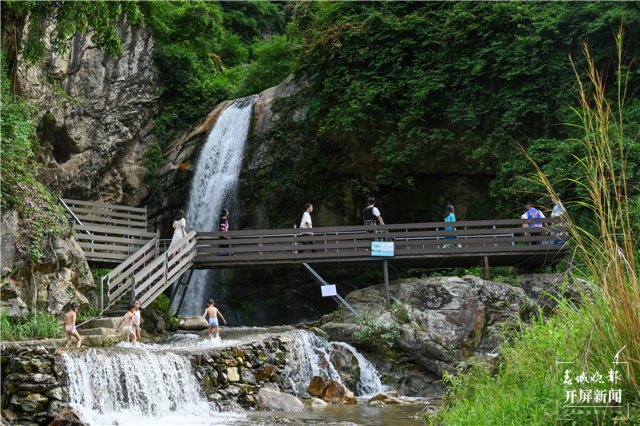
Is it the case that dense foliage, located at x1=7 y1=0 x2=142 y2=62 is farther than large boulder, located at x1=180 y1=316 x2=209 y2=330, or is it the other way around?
large boulder, located at x1=180 y1=316 x2=209 y2=330

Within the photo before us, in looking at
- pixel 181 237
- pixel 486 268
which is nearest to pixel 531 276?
pixel 486 268

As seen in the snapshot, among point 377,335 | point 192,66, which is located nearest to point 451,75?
point 377,335

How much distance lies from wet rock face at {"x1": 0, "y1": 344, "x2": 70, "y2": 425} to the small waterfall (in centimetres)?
492

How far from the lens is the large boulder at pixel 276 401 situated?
9672mm

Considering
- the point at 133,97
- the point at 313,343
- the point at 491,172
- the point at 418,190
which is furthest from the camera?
the point at 133,97

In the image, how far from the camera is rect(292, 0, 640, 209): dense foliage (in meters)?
15.8

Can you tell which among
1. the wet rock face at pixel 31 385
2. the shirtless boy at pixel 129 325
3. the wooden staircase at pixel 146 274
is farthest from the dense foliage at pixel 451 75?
the wet rock face at pixel 31 385

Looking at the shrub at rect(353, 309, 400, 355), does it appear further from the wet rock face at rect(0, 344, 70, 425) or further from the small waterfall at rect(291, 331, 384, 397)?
the wet rock face at rect(0, 344, 70, 425)

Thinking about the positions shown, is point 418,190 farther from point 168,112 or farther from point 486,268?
point 168,112

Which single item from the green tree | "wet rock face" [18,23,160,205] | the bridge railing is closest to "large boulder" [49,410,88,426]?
the bridge railing

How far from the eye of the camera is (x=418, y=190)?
65.2ft

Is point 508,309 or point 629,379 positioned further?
point 508,309

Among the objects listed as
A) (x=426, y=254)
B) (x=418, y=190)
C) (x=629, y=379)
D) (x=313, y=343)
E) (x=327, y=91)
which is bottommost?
(x=313, y=343)

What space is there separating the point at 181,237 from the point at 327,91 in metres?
7.96
